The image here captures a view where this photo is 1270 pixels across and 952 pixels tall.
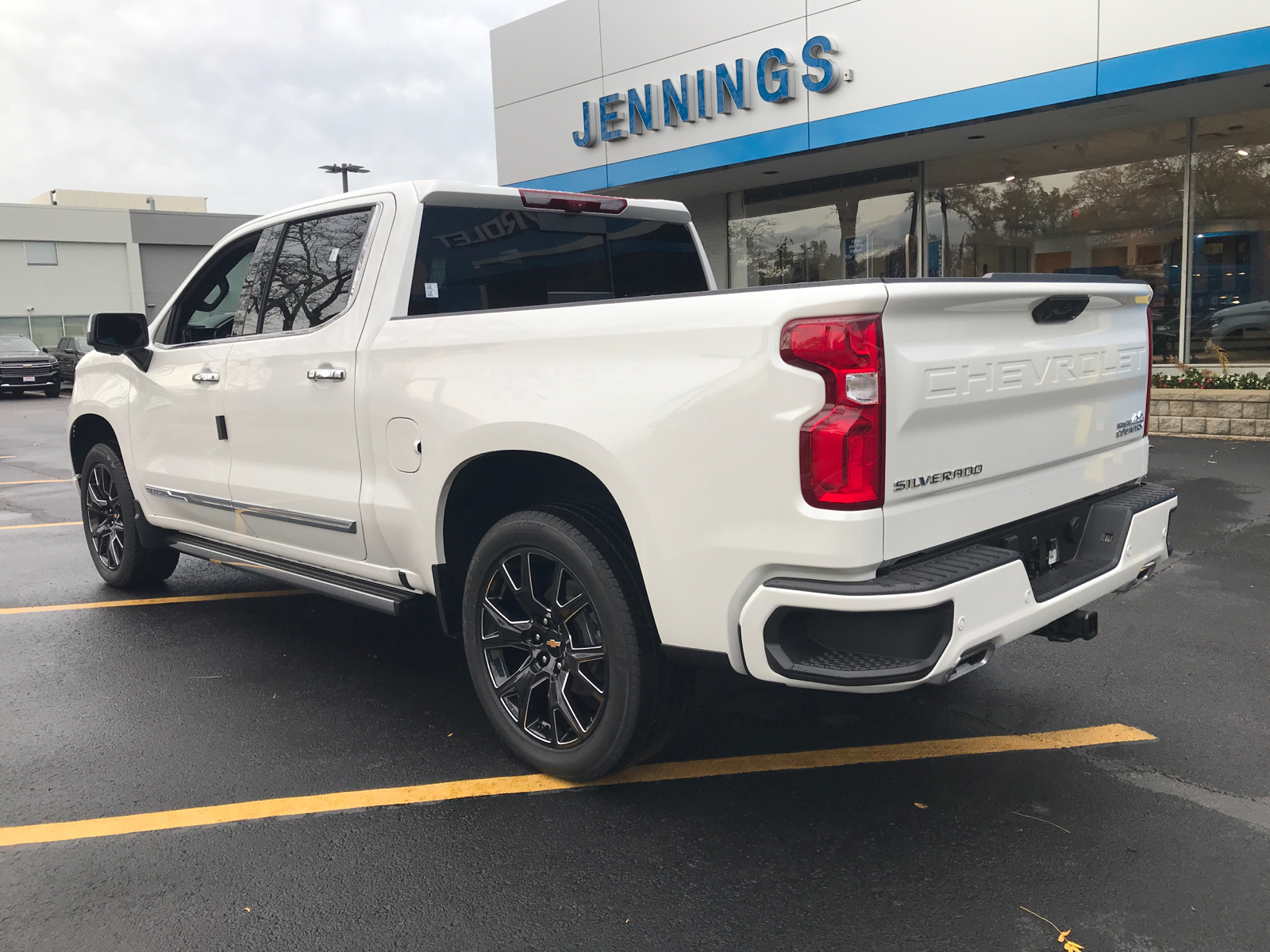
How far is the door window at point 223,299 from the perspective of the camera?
472 centimetres

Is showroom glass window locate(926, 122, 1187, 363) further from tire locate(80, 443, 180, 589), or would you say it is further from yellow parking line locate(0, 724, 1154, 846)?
tire locate(80, 443, 180, 589)

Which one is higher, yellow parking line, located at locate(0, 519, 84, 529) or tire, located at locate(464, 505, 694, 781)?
tire, located at locate(464, 505, 694, 781)

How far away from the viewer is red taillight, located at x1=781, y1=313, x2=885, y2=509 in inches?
100

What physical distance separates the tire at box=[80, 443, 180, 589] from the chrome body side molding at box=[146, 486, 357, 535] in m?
0.43

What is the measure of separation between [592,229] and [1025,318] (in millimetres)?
2206

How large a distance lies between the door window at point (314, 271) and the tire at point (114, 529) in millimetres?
1915

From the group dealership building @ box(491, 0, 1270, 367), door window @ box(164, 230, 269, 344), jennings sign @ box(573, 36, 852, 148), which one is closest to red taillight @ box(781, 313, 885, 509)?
door window @ box(164, 230, 269, 344)

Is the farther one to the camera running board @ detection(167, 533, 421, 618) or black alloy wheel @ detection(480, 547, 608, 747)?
running board @ detection(167, 533, 421, 618)

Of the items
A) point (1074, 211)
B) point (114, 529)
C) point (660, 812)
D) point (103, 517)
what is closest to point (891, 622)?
point (660, 812)

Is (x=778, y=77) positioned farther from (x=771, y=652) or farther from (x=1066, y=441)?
(x=771, y=652)

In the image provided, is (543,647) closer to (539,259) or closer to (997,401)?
(997,401)

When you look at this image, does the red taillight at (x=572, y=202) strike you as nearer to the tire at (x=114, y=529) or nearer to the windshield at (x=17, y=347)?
the tire at (x=114, y=529)

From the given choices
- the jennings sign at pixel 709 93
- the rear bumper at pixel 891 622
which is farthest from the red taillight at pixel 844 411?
the jennings sign at pixel 709 93

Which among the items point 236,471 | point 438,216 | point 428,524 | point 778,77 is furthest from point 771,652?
point 778,77
